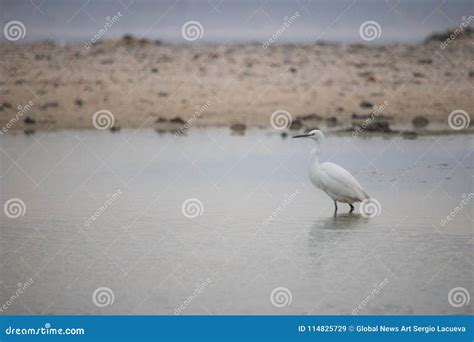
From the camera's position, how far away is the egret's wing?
10.3 meters

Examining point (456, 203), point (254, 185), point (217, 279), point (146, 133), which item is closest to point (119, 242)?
point (217, 279)

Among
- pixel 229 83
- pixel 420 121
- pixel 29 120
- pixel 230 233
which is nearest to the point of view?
pixel 230 233

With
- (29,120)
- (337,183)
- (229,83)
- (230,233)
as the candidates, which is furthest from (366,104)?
(230,233)

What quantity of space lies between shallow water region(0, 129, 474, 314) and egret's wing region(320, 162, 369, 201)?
1.02ft

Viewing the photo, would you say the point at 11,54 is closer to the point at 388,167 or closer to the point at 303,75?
the point at 303,75

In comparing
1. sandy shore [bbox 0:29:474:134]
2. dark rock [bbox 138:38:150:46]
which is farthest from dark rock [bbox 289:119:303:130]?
dark rock [bbox 138:38:150:46]

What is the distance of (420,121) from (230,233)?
9100 millimetres

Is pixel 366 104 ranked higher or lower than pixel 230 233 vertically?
higher

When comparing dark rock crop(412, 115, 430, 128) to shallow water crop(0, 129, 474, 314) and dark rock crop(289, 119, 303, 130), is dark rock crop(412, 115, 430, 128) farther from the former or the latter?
shallow water crop(0, 129, 474, 314)

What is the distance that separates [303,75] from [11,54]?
22.1ft

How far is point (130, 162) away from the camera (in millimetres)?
13773

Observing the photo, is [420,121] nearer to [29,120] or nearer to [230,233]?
[29,120]

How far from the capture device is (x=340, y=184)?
407 inches

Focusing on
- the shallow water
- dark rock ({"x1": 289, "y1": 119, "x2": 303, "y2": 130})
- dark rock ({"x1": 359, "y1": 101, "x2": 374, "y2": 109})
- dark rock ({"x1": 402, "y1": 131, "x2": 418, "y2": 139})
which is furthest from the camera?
dark rock ({"x1": 359, "y1": 101, "x2": 374, "y2": 109})
